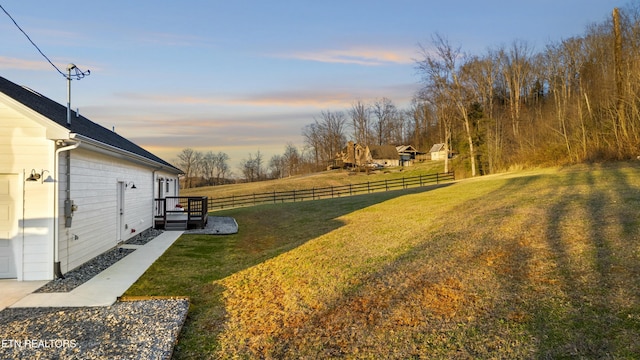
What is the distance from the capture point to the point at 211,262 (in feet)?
30.4

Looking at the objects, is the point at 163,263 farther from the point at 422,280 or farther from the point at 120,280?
the point at 422,280

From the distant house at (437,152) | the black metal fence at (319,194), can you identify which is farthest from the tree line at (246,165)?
the black metal fence at (319,194)

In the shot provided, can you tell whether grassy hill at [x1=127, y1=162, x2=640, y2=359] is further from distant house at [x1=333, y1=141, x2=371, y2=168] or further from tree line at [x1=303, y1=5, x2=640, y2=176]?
distant house at [x1=333, y1=141, x2=371, y2=168]

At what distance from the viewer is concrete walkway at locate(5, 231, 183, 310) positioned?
→ 225 inches

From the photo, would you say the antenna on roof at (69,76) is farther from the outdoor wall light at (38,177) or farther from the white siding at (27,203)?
the outdoor wall light at (38,177)

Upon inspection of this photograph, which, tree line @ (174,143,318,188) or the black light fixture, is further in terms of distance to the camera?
tree line @ (174,143,318,188)

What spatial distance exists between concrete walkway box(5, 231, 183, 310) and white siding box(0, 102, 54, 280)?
391 millimetres

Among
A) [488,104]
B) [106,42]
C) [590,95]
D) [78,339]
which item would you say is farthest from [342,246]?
[488,104]

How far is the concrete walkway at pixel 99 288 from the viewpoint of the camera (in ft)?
18.7

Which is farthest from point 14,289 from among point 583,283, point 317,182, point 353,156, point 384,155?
point 384,155

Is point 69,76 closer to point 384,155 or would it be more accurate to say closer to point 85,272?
point 85,272

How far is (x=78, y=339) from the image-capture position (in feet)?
14.5

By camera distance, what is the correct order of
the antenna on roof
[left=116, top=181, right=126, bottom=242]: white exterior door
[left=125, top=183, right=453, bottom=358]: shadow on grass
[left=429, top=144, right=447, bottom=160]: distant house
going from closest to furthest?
[left=125, top=183, right=453, bottom=358]: shadow on grass → the antenna on roof → [left=116, top=181, right=126, bottom=242]: white exterior door → [left=429, top=144, right=447, bottom=160]: distant house

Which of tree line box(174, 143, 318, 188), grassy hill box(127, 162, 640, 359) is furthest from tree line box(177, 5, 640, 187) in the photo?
tree line box(174, 143, 318, 188)
